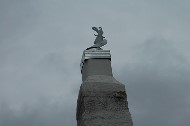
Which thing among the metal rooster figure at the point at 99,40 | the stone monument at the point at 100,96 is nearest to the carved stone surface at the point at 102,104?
the stone monument at the point at 100,96

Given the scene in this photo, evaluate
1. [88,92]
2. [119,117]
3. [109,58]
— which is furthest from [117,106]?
[109,58]

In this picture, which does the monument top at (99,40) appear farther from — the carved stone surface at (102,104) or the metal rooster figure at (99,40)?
the carved stone surface at (102,104)

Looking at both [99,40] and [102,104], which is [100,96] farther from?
[99,40]

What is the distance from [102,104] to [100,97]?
0.13 meters

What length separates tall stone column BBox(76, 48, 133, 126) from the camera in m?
5.14

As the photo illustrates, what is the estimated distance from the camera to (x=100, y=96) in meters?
5.36

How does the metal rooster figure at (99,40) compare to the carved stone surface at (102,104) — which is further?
the metal rooster figure at (99,40)

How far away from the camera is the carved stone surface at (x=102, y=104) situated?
16.8 ft

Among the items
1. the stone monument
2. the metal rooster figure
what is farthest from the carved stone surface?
the metal rooster figure

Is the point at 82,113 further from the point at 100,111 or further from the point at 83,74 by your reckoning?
the point at 83,74

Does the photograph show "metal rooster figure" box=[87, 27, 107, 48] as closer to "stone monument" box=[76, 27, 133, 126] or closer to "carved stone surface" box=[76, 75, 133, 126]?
"stone monument" box=[76, 27, 133, 126]

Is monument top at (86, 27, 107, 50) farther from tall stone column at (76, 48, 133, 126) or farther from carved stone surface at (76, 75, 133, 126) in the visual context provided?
carved stone surface at (76, 75, 133, 126)

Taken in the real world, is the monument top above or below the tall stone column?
above

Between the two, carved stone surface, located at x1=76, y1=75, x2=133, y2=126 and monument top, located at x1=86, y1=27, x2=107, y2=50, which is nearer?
carved stone surface, located at x1=76, y1=75, x2=133, y2=126
